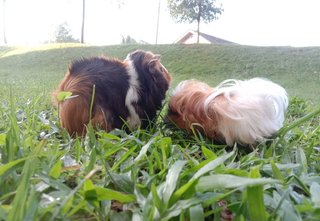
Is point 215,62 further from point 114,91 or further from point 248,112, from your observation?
point 248,112

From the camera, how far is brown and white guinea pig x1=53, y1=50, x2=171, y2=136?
1.93 meters

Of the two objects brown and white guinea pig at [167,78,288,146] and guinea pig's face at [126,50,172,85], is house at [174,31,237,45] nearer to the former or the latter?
guinea pig's face at [126,50,172,85]

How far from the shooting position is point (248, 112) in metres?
1.65

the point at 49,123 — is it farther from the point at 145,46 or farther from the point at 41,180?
the point at 145,46

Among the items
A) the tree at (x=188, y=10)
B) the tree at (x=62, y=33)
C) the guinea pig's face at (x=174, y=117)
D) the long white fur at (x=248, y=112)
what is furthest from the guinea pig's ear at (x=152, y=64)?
the tree at (x=62, y=33)

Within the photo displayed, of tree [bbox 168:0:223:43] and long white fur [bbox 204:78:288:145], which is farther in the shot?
tree [bbox 168:0:223:43]

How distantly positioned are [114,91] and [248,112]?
77cm

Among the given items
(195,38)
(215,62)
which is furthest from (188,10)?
(215,62)

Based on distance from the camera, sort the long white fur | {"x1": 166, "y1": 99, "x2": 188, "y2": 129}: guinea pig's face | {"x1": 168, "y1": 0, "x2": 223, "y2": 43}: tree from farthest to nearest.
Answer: {"x1": 168, "y1": 0, "x2": 223, "y2": 43}: tree → {"x1": 166, "y1": 99, "x2": 188, "y2": 129}: guinea pig's face → the long white fur

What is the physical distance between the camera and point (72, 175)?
0.94 metres

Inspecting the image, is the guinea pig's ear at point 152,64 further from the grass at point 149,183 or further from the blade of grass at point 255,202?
the blade of grass at point 255,202

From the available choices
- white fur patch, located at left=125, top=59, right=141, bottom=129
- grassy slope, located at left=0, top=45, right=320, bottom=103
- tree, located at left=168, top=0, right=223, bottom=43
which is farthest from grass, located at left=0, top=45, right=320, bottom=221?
tree, located at left=168, top=0, right=223, bottom=43

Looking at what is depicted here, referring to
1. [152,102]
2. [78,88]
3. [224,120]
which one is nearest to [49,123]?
[78,88]

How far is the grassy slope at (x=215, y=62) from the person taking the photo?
35.8 feet
